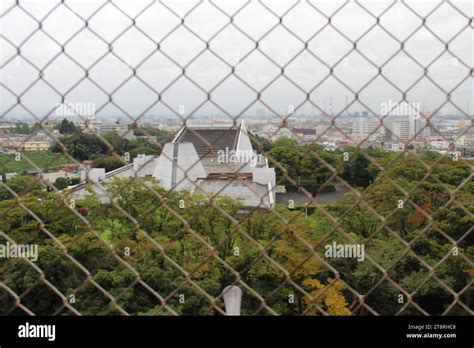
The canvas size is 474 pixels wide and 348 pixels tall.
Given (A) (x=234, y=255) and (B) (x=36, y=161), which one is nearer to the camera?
(B) (x=36, y=161)

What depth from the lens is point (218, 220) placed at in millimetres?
7801

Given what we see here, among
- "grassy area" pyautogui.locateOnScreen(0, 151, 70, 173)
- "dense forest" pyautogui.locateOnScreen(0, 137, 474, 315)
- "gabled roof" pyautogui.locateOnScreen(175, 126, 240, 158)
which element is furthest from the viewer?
"dense forest" pyautogui.locateOnScreen(0, 137, 474, 315)

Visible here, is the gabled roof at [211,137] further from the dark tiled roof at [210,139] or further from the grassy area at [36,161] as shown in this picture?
the grassy area at [36,161]

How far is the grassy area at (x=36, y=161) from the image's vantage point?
4.20 feet

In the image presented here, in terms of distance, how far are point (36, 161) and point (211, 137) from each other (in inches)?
22.7

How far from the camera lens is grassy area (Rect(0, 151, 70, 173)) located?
1.28m

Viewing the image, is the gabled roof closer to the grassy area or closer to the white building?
the white building

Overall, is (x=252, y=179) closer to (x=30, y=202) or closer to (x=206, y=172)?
(x=206, y=172)

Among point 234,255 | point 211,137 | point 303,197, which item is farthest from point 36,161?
point 234,255

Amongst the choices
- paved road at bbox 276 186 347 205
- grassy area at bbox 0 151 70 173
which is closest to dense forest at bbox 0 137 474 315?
paved road at bbox 276 186 347 205

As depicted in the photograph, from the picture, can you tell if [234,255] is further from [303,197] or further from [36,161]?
[36,161]

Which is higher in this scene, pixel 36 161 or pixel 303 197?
pixel 36 161

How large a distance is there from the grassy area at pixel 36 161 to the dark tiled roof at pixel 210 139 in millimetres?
375

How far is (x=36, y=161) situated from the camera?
1463 mm
